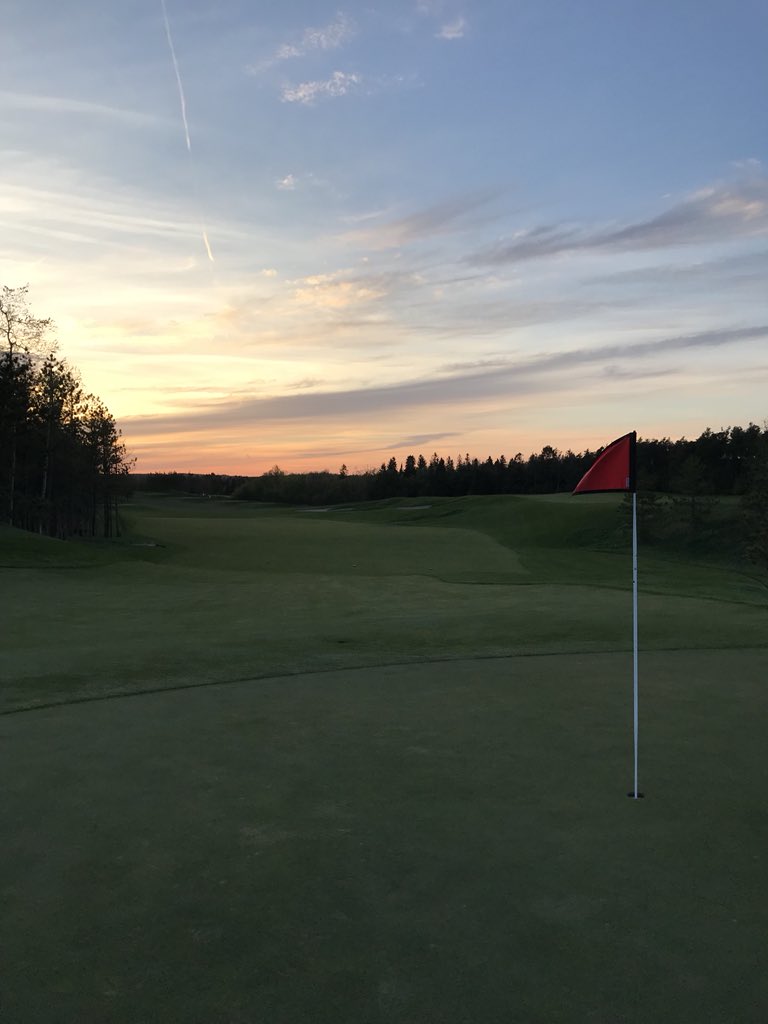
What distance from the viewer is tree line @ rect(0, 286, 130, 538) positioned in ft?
122

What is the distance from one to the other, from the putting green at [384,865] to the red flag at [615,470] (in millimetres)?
2149

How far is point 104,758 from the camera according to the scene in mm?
5895

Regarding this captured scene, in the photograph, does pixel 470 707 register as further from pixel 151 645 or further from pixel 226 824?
pixel 151 645

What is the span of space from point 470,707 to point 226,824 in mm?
3378

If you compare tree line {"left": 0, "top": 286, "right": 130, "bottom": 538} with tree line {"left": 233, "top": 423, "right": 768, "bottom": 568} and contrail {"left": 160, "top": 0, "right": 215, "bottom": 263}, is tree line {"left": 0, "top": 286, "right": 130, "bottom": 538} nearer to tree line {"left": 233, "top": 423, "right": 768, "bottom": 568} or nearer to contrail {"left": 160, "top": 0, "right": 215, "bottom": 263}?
contrail {"left": 160, "top": 0, "right": 215, "bottom": 263}

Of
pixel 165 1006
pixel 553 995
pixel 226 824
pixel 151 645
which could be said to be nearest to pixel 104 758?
pixel 226 824

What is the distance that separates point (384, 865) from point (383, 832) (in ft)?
1.36

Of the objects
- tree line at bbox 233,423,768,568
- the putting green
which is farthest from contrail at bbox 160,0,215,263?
tree line at bbox 233,423,768,568

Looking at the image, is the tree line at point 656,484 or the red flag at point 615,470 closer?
the red flag at point 615,470

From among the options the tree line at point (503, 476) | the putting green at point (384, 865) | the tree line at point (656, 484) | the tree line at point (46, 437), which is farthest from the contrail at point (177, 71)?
the tree line at point (503, 476)

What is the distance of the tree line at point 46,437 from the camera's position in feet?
122

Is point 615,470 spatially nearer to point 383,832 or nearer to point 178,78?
point 383,832

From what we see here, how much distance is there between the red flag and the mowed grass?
215 cm

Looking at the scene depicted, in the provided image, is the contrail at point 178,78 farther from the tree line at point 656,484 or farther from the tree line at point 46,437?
the tree line at point 656,484
